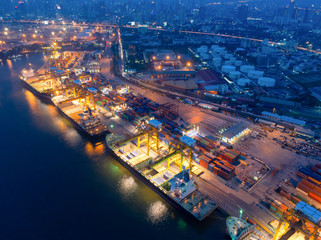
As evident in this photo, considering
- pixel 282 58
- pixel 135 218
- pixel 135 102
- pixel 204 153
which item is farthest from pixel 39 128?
pixel 282 58

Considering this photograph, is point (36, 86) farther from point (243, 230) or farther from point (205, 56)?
point (205, 56)

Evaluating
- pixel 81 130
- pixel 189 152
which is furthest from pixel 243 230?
pixel 81 130

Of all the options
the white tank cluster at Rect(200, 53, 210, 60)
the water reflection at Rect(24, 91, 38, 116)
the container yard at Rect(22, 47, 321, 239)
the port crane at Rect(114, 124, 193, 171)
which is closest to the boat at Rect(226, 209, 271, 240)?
the container yard at Rect(22, 47, 321, 239)

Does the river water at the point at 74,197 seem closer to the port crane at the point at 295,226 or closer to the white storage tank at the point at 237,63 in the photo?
the port crane at the point at 295,226

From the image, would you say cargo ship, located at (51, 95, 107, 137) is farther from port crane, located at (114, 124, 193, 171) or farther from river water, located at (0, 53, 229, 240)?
port crane, located at (114, 124, 193, 171)

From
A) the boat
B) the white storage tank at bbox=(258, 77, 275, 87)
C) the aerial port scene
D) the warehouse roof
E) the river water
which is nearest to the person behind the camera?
the boat

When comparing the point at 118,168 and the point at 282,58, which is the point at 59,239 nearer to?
the point at 118,168
